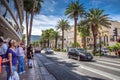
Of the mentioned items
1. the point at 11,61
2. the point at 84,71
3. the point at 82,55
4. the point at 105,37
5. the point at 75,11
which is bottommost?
the point at 84,71

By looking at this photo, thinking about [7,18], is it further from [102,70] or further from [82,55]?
[82,55]

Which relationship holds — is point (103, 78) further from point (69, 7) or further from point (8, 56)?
point (69, 7)

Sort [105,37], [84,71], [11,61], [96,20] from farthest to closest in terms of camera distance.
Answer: [105,37]
[96,20]
[84,71]
[11,61]

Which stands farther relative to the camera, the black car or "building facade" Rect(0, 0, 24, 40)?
the black car

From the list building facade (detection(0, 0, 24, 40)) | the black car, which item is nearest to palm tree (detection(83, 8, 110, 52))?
the black car

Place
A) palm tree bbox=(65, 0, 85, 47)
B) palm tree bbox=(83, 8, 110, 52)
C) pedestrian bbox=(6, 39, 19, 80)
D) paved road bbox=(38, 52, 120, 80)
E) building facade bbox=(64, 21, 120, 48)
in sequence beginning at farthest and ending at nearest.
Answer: building facade bbox=(64, 21, 120, 48), palm tree bbox=(65, 0, 85, 47), palm tree bbox=(83, 8, 110, 52), paved road bbox=(38, 52, 120, 80), pedestrian bbox=(6, 39, 19, 80)

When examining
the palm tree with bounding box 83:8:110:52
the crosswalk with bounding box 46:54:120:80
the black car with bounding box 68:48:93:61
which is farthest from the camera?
the palm tree with bounding box 83:8:110:52

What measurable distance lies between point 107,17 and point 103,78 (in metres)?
32.5

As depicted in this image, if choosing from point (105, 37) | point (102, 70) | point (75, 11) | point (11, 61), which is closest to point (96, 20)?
point (75, 11)

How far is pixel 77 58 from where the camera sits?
1045 inches

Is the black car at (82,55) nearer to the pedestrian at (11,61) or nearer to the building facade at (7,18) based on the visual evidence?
the building facade at (7,18)

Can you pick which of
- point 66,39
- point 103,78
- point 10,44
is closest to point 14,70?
point 10,44

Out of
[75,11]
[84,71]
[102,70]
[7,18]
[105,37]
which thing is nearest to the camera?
[7,18]

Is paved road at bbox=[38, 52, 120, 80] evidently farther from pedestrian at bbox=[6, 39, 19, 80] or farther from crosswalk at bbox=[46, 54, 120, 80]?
pedestrian at bbox=[6, 39, 19, 80]
